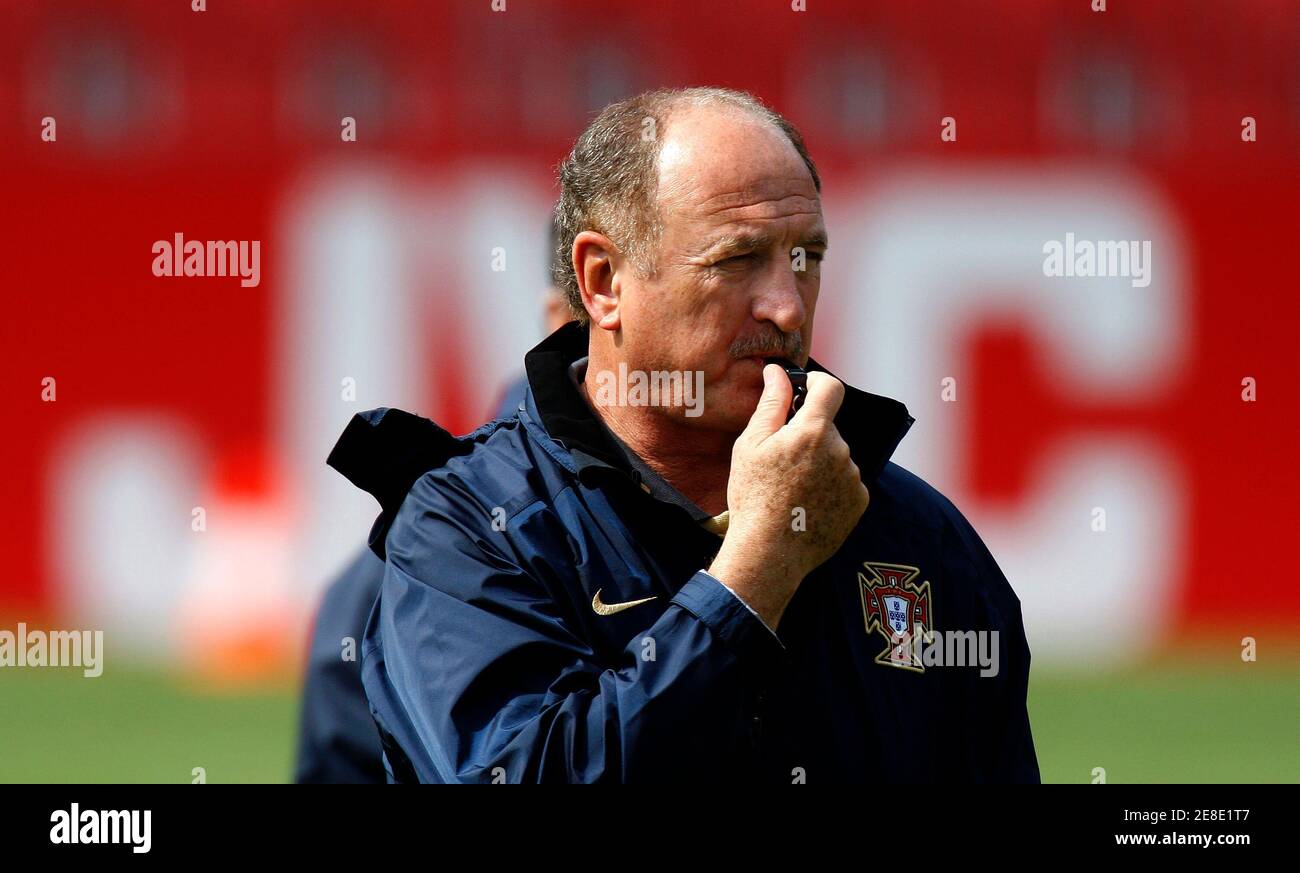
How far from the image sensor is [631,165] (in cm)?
208

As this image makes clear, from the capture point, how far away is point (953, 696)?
2049 mm

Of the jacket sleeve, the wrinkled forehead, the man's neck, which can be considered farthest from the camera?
the man's neck

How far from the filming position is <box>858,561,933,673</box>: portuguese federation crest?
6.63 feet

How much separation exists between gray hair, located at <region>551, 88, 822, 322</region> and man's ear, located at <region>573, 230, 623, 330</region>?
0.02 m

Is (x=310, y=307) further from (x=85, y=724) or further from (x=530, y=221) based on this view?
(x=85, y=724)

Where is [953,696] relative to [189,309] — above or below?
below

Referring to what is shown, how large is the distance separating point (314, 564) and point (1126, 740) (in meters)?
3.60

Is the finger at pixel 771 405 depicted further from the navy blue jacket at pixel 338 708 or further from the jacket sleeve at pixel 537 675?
the navy blue jacket at pixel 338 708

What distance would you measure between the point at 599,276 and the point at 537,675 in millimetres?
610
